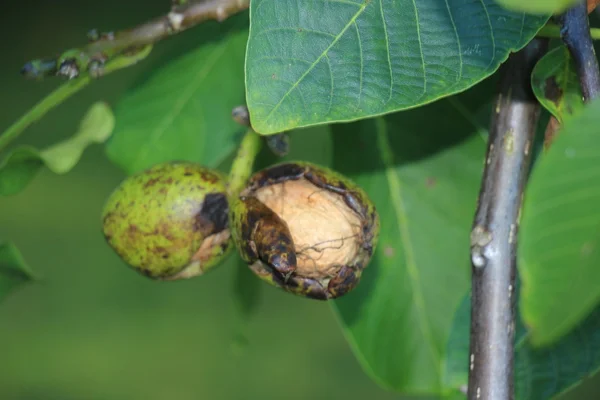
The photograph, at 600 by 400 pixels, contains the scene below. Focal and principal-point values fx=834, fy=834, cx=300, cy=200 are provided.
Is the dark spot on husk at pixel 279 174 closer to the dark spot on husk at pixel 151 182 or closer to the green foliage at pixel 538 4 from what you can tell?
the dark spot on husk at pixel 151 182

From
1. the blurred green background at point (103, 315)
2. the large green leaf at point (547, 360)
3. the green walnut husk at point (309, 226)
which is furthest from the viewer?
the blurred green background at point (103, 315)

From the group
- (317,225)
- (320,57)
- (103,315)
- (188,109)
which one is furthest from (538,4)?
(103,315)

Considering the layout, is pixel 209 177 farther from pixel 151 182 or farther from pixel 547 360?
pixel 547 360

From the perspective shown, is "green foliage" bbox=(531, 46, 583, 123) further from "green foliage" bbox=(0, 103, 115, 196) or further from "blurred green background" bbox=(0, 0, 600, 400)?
"blurred green background" bbox=(0, 0, 600, 400)

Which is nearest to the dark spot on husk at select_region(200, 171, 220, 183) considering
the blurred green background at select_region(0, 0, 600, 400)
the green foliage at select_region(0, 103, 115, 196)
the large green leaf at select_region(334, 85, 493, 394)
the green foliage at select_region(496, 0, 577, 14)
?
the green foliage at select_region(0, 103, 115, 196)

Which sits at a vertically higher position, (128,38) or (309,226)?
(128,38)

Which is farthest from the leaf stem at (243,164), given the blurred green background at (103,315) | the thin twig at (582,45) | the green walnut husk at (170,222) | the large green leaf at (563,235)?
the blurred green background at (103,315)

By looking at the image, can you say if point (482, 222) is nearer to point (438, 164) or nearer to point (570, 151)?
point (438, 164)
